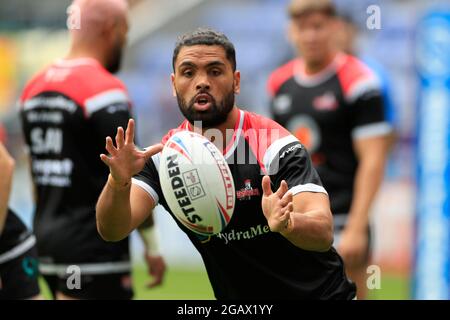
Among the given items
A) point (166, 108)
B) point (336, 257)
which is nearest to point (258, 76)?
point (166, 108)

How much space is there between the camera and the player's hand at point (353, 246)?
6.56 meters

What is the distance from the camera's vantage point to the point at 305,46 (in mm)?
7035

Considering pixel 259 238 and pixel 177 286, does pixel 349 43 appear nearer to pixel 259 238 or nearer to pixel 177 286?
pixel 259 238

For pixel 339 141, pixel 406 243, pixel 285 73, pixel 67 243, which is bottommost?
pixel 406 243

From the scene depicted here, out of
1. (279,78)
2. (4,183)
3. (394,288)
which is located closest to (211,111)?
(4,183)

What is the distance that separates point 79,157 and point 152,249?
0.74 m

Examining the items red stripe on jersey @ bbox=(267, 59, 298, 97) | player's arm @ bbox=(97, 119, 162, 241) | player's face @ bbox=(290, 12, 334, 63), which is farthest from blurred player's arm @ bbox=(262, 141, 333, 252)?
red stripe on jersey @ bbox=(267, 59, 298, 97)

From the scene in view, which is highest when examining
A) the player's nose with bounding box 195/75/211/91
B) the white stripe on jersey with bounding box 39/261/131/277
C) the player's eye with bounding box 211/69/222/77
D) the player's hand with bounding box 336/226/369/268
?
the player's eye with bounding box 211/69/222/77

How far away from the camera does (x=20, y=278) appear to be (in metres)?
5.18

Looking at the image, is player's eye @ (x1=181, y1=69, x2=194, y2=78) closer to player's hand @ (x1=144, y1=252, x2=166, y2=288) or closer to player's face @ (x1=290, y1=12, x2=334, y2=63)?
player's hand @ (x1=144, y1=252, x2=166, y2=288)

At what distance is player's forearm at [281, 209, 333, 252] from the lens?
139 inches

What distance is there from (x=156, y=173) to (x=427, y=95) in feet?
12.2

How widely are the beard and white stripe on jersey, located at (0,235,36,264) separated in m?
1.85

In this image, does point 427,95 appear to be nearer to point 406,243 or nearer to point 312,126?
point 312,126
